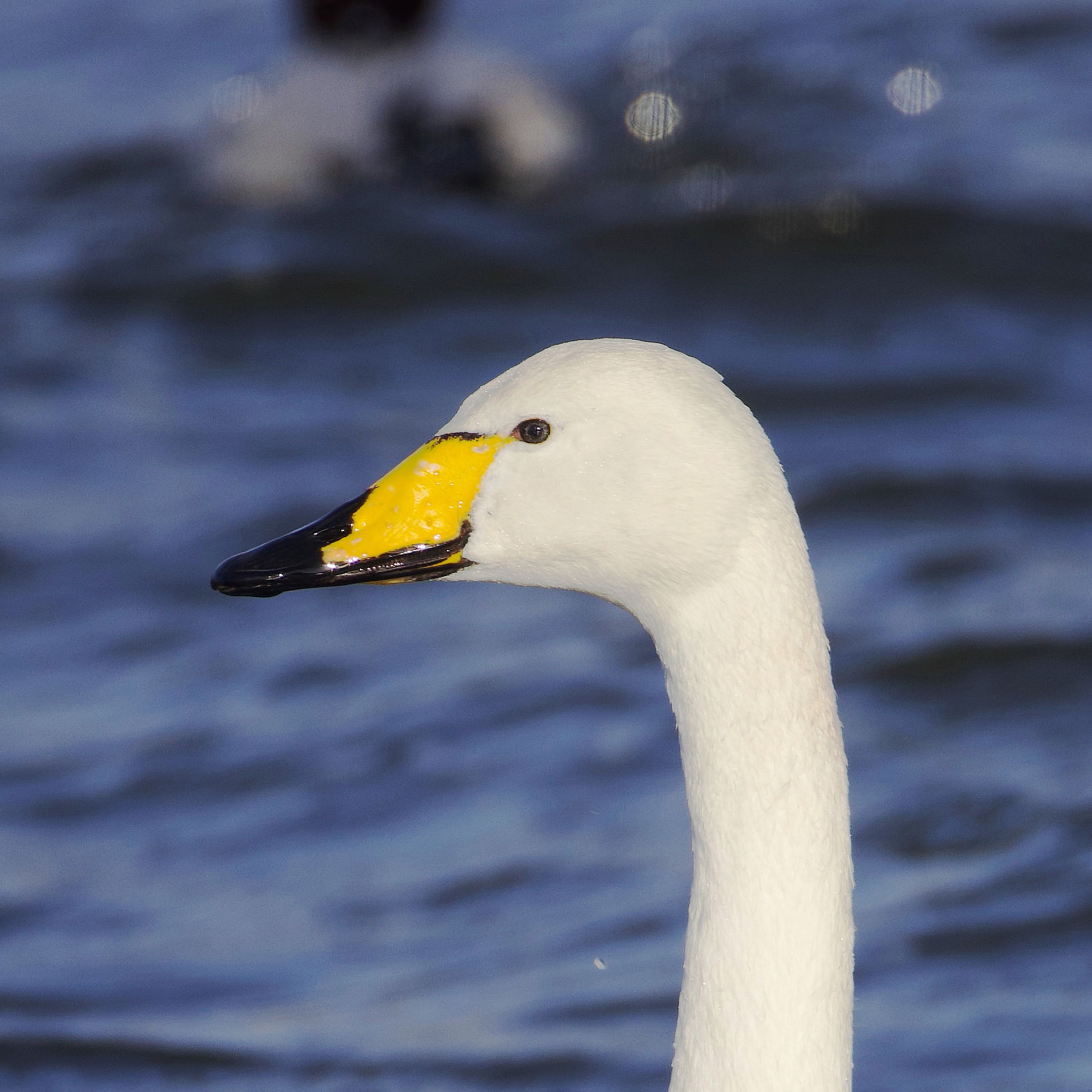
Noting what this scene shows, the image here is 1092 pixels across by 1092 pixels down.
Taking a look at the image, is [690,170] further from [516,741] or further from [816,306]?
[516,741]

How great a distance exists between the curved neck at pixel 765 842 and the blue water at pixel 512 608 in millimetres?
1669

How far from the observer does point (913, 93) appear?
1419 cm

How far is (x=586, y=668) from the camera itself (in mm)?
7465

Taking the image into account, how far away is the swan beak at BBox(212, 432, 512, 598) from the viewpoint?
3410 mm

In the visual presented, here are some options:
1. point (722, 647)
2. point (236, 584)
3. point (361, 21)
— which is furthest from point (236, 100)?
point (722, 647)

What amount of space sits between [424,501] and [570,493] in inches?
9.9

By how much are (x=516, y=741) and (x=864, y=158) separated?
23.9 feet

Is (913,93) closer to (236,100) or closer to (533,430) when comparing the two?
(236,100)

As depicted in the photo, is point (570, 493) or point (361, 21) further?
point (361, 21)

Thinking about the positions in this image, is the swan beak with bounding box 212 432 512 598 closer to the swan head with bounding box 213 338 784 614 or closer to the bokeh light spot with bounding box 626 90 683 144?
the swan head with bounding box 213 338 784 614

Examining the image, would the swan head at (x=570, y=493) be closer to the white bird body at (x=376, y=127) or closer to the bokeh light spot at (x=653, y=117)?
the white bird body at (x=376, y=127)

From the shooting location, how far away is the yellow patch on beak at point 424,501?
340 centimetres

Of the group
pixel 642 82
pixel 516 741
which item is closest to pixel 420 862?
pixel 516 741

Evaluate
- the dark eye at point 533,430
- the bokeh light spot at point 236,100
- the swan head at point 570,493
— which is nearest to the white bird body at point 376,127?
the bokeh light spot at point 236,100
